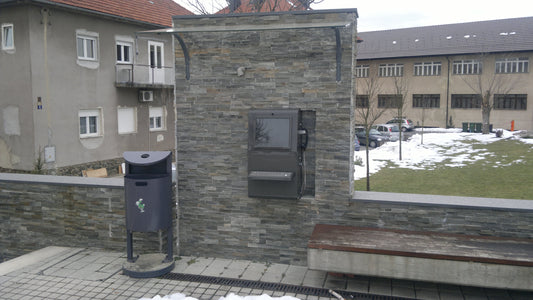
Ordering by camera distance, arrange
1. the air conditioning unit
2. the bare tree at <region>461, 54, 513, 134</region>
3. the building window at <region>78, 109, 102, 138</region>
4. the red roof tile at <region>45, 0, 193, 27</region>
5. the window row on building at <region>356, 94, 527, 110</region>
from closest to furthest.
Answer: the red roof tile at <region>45, 0, 193, 27</region>
the building window at <region>78, 109, 102, 138</region>
the air conditioning unit
the bare tree at <region>461, 54, 513, 134</region>
the window row on building at <region>356, 94, 527, 110</region>

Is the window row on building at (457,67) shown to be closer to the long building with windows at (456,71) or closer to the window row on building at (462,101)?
the long building with windows at (456,71)

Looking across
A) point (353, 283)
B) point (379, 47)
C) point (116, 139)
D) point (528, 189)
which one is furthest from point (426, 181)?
point (379, 47)

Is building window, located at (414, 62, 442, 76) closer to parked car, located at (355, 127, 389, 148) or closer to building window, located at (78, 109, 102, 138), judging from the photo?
parked car, located at (355, 127, 389, 148)

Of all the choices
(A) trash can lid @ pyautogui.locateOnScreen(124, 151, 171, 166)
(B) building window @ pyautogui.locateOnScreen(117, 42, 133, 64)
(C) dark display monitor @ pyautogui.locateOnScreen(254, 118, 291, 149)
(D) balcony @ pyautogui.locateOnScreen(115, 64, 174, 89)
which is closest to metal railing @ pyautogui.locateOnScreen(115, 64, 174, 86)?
(D) balcony @ pyautogui.locateOnScreen(115, 64, 174, 89)

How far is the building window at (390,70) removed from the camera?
40.3m

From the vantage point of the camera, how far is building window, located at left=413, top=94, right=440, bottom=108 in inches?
1535

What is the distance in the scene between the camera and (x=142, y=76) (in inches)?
853

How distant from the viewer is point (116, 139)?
2067cm

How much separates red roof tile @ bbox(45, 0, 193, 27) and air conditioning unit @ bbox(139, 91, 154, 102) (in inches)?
134

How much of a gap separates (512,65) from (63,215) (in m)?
37.4

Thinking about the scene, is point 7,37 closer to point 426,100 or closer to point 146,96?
point 146,96

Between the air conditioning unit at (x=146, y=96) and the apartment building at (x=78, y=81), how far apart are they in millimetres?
48

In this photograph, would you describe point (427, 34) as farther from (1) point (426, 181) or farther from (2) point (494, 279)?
(2) point (494, 279)

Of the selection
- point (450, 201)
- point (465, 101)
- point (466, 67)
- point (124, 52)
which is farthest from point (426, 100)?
point (450, 201)
